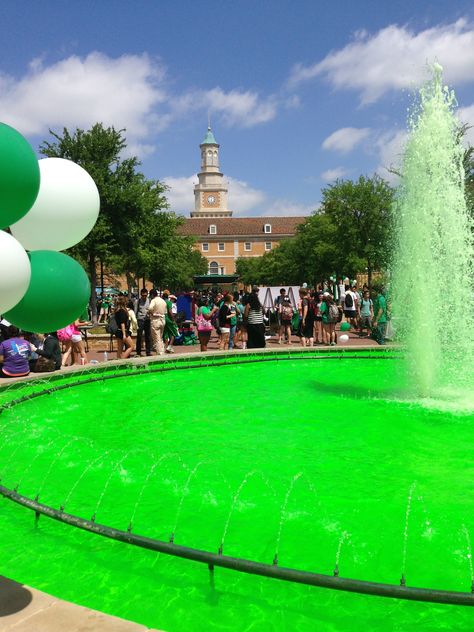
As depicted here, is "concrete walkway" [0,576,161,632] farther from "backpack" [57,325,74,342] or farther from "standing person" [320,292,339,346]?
"standing person" [320,292,339,346]

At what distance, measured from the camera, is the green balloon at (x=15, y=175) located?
3.32 m

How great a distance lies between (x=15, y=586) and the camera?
10.7 feet

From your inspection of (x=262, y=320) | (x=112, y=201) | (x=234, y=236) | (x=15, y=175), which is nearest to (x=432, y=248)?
(x=262, y=320)

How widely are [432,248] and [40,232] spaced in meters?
7.69

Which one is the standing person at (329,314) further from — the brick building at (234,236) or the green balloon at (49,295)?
the brick building at (234,236)

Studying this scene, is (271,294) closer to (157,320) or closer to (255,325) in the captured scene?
(255,325)

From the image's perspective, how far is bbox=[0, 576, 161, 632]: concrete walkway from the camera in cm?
289

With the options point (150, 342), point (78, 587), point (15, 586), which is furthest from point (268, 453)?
point (150, 342)

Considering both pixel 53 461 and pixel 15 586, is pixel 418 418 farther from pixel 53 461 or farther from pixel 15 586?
pixel 15 586

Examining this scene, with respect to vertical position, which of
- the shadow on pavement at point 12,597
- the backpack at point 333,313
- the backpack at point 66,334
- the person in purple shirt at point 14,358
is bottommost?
the shadow on pavement at point 12,597

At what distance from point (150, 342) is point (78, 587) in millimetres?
12561

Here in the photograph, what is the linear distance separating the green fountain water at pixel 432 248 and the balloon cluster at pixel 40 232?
7.15m

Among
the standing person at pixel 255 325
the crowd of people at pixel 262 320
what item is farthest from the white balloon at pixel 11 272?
the standing person at pixel 255 325

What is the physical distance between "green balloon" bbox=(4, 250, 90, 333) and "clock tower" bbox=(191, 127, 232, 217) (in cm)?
14361
